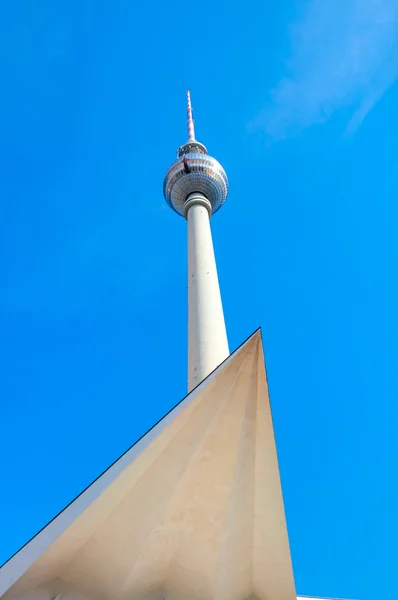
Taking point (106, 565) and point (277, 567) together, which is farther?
point (277, 567)

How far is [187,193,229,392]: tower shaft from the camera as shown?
21112 mm

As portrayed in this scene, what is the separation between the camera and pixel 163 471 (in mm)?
9336

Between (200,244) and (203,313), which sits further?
(200,244)

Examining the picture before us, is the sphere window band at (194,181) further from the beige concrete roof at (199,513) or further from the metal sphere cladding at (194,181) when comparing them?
the beige concrete roof at (199,513)

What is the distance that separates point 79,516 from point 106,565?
1731 mm

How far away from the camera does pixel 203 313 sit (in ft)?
77.9

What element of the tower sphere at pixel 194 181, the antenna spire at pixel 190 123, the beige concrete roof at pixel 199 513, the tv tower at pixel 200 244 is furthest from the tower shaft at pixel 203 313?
the antenna spire at pixel 190 123

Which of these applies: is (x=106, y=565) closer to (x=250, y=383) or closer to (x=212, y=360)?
(x=250, y=383)

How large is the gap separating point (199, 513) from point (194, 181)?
32.2m

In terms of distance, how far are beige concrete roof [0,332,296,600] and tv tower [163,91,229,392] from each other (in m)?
9.87

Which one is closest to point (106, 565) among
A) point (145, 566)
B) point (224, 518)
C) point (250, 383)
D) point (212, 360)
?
point (145, 566)

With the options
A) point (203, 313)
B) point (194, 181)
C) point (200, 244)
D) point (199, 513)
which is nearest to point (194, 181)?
point (194, 181)

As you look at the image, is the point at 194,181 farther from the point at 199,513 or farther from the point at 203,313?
the point at 199,513

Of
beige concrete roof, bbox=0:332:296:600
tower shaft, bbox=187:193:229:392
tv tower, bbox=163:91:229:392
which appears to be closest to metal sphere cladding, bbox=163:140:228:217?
tv tower, bbox=163:91:229:392
